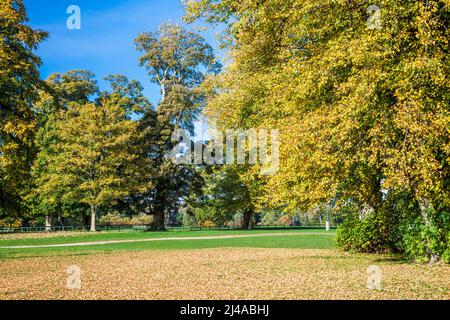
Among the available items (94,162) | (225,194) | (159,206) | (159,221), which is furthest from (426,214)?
(159,221)

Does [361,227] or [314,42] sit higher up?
[314,42]

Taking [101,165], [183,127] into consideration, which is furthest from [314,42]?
[183,127]

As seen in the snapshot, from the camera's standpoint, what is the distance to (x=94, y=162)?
43.6 m

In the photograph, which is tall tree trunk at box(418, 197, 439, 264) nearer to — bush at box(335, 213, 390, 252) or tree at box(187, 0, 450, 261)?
tree at box(187, 0, 450, 261)

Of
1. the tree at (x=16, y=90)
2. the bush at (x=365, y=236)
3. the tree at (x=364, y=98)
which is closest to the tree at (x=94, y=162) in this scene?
the tree at (x=16, y=90)

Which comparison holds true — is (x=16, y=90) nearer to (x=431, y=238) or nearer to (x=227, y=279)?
(x=227, y=279)

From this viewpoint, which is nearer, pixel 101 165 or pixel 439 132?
pixel 439 132

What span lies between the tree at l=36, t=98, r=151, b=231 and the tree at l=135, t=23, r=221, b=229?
319 centimetres

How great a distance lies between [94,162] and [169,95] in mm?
10832

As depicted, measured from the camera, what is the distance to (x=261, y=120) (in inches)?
740

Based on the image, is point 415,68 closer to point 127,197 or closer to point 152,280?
point 152,280

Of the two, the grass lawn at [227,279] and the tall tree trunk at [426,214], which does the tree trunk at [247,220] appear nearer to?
the grass lawn at [227,279]

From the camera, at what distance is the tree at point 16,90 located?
62.0ft
